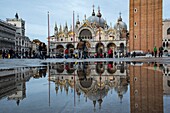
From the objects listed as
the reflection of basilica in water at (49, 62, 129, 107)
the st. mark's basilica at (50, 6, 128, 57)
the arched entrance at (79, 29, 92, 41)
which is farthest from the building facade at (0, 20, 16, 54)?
the reflection of basilica in water at (49, 62, 129, 107)

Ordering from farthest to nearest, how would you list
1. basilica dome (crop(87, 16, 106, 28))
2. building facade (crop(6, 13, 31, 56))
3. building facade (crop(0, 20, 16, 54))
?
building facade (crop(6, 13, 31, 56))
basilica dome (crop(87, 16, 106, 28))
building facade (crop(0, 20, 16, 54))

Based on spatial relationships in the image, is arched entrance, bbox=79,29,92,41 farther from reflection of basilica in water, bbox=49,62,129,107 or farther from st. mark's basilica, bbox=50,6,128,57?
reflection of basilica in water, bbox=49,62,129,107

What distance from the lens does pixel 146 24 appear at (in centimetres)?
4341

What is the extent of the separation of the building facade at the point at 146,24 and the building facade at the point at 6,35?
43.7 m

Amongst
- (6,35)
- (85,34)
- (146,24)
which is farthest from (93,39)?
(6,35)

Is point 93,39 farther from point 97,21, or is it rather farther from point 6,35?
point 6,35

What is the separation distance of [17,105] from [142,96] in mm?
1722

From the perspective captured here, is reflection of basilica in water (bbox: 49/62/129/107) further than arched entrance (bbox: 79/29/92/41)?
No

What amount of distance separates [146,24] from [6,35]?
163 feet

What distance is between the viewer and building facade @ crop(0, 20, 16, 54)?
226 ft

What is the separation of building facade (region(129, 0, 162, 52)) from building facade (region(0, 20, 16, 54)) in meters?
43.7

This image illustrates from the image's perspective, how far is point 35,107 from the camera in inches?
101

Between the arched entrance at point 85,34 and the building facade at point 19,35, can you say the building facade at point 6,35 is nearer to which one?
the building facade at point 19,35

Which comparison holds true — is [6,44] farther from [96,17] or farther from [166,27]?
[166,27]
